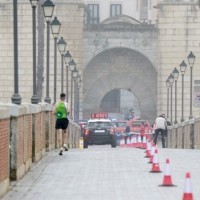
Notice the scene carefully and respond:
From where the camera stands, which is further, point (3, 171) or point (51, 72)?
point (51, 72)

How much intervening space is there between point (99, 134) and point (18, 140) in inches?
1167

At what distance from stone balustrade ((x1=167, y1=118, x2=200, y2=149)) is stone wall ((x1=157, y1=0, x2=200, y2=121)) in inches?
696

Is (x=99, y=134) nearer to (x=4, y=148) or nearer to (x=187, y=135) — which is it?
(x=187, y=135)

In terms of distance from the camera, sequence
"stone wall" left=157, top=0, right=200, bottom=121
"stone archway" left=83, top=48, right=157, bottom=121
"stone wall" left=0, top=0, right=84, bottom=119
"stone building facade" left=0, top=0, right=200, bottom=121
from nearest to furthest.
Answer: "stone wall" left=0, top=0, right=84, bottom=119
"stone building facade" left=0, top=0, right=200, bottom=121
"stone wall" left=157, top=0, right=200, bottom=121
"stone archway" left=83, top=48, right=157, bottom=121

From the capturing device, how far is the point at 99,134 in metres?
47.7

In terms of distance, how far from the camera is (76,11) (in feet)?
246

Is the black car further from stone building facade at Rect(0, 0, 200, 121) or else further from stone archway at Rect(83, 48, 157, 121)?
stone archway at Rect(83, 48, 157, 121)

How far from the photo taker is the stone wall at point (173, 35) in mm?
74312

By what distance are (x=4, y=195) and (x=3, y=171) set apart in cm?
39

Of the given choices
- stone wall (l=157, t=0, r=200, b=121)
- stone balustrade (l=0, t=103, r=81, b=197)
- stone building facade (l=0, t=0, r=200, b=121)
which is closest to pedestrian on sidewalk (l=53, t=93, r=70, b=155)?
stone balustrade (l=0, t=103, r=81, b=197)

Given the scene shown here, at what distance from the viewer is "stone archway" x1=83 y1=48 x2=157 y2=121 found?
77062 mm

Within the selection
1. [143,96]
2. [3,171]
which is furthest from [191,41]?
[3,171]

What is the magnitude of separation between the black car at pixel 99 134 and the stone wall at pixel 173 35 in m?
26.9

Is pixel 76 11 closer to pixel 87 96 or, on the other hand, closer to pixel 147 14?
pixel 87 96
